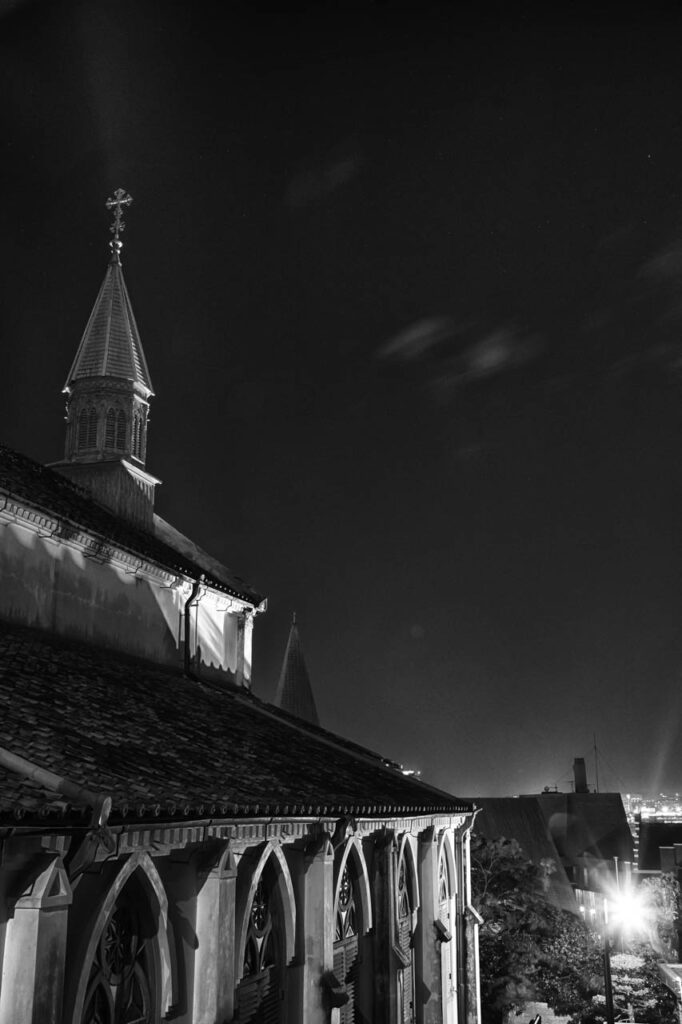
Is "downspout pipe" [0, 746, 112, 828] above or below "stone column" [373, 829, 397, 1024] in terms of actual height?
above

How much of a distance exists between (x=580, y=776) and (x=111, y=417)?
81208 millimetres

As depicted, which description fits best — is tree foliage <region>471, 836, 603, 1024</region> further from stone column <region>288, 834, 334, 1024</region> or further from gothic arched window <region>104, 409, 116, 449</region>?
gothic arched window <region>104, 409, 116, 449</region>

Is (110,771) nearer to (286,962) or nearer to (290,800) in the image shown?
(290,800)

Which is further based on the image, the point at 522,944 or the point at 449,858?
the point at 522,944

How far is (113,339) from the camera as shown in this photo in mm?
28781

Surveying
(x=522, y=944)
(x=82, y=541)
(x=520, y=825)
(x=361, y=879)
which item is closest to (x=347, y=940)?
(x=361, y=879)

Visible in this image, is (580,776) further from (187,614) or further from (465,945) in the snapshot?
(187,614)

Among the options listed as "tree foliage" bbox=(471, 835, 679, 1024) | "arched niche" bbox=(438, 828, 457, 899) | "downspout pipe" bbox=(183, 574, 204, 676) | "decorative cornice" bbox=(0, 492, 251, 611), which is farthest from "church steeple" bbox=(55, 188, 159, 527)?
"tree foliage" bbox=(471, 835, 679, 1024)

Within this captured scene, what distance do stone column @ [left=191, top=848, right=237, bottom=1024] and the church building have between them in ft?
0.12

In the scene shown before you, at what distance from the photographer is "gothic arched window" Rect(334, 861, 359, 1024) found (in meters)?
17.8

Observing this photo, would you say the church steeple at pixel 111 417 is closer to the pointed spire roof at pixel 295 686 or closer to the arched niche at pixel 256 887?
the arched niche at pixel 256 887

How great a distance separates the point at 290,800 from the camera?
1316 centimetres

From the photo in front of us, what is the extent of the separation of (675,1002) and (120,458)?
29652mm

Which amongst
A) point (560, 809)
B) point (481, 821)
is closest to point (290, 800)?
point (481, 821)
